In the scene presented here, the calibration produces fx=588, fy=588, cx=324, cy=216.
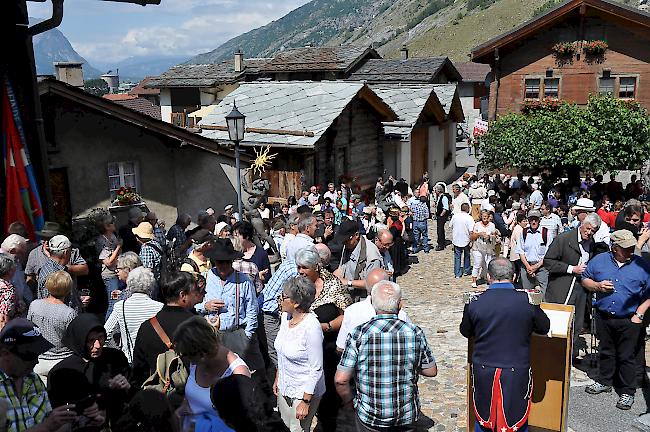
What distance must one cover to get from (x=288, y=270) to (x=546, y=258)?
3711 millimetres

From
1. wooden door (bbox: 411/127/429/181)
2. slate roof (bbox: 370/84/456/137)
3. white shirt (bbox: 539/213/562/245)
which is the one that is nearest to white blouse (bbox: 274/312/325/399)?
white shirt (bbox: 539/213/562/245)

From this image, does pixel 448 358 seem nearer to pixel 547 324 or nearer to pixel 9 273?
pixel 547 324

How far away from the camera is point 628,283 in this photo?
20.6 ft

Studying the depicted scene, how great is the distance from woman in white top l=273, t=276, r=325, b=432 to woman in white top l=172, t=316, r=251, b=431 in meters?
1.10

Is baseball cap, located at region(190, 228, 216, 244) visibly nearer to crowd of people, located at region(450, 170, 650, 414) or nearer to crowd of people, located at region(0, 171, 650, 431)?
crowd of people, located at region(0, 171, 650, 431)

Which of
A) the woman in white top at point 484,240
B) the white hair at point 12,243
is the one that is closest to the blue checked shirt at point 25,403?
the white hair at point 12,243

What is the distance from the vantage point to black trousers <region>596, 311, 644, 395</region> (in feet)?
20.9

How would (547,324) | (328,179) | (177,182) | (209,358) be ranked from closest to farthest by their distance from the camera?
(209,358)
(547,324)
(177,182)
(328,179)

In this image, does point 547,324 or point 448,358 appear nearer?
point 547,324

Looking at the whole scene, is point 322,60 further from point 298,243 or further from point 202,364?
point 202,364

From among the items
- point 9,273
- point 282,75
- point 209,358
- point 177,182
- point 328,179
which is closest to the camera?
point 209,358

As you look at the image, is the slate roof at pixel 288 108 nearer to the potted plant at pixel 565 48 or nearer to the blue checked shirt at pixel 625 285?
the potted plant at pixel 565 48

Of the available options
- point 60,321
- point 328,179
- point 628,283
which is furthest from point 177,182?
point 628,283

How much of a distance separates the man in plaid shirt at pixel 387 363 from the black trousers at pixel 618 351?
10.0 ft
